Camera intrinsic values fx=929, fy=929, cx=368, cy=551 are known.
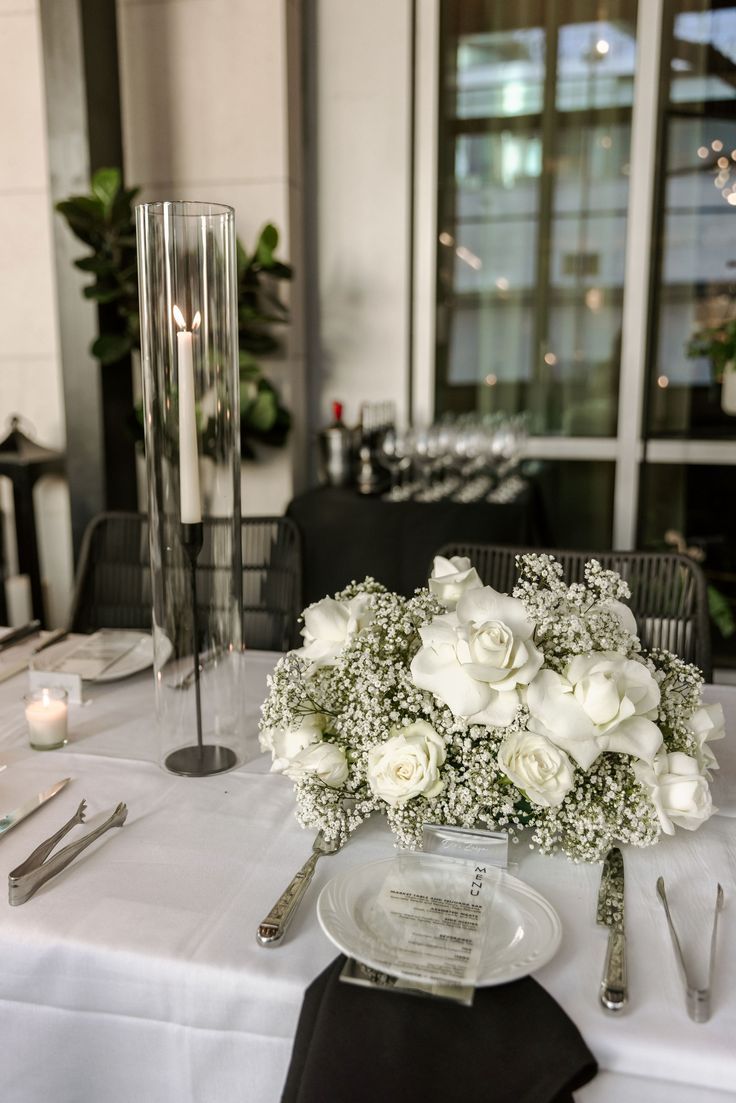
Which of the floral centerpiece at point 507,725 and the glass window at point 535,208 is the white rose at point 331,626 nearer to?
the floral centerpiece at point 507,725

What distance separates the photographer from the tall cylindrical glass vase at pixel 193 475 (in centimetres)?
105

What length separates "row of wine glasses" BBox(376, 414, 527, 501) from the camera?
3.19 meters

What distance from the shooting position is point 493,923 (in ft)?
2.58

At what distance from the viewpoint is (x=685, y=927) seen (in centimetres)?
81

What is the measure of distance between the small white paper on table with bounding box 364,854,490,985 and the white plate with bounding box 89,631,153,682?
2.25 feet

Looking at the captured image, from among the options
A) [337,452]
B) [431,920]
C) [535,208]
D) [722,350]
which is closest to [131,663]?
[431,920]

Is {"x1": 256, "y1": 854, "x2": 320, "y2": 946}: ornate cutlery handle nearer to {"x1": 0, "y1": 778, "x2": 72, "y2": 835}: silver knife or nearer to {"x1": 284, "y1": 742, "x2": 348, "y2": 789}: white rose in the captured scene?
{"x1": 284, "y1": 742, "x2": 348, "y2": 789}: white rose

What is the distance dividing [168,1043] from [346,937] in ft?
0.59

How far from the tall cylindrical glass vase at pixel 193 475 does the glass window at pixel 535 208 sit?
2.69m

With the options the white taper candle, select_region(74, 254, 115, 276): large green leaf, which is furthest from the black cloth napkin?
select_region(74, 254, 115, 276): large green leaf

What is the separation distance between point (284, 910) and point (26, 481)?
8.53 feet

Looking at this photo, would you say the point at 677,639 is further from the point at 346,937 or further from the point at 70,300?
the point at 70,300

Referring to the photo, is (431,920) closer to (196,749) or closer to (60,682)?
(196,749)

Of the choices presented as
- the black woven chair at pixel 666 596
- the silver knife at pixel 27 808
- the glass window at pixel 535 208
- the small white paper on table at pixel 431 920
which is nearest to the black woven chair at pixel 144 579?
the black woven chair at pixel 666 596
